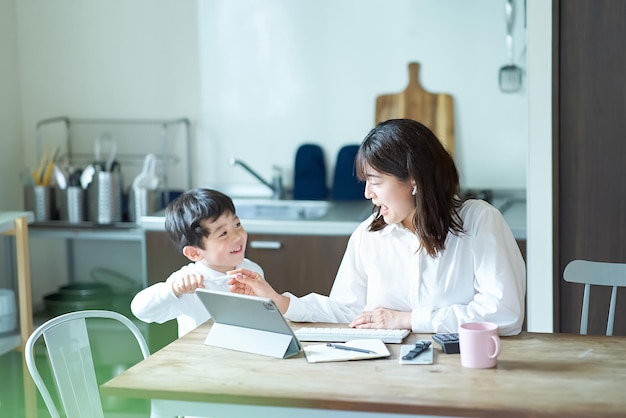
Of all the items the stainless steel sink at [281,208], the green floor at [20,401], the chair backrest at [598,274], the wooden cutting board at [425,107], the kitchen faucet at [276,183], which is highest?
the wooden cutting board at [425,107]

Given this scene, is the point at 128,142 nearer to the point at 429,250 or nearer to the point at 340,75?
the point at 340,75

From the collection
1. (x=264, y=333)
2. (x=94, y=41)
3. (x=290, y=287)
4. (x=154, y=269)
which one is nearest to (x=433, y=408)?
(x=264, y=333)

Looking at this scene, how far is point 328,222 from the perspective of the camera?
3441 millimetres

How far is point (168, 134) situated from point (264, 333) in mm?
2402

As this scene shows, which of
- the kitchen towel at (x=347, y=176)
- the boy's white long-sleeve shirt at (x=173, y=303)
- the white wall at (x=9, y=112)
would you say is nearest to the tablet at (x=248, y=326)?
the boy's white long-sleeve shirt at (x=173, y=303)

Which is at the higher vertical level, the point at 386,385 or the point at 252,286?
the point at 252,286

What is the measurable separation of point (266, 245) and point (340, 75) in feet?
2.96

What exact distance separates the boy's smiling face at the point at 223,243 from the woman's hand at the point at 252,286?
158mm

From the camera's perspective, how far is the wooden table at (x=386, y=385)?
1.56 meters

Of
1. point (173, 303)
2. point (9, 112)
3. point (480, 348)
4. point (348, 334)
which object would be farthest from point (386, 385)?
point (9, 112)

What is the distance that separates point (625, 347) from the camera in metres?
1.88

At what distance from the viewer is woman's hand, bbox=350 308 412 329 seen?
81.7 inches

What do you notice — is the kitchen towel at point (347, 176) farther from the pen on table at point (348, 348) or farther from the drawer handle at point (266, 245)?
the pen on table at point (348, 348)

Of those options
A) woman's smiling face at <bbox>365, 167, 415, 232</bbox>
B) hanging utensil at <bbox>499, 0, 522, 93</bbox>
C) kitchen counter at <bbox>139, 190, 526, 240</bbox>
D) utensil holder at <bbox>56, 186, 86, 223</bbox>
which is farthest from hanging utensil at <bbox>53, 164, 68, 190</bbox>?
woman's smiling face at <bbox>365, 167, 415, 232</bbox>
